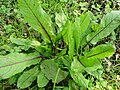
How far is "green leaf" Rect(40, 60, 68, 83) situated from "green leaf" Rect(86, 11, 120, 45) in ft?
1.20

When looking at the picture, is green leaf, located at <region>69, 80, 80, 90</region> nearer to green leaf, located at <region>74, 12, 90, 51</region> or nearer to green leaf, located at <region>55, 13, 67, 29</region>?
green leaf, located at <region>74, 12, 90, 51</region>

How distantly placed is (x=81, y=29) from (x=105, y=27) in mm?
215

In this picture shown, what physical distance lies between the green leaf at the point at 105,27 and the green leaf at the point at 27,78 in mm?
535

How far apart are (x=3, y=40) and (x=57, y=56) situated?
0.61 metres

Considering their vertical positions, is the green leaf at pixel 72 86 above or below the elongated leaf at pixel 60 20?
below

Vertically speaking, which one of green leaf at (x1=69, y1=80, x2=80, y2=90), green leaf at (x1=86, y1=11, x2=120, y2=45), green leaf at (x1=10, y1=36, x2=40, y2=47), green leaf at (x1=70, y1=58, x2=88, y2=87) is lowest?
green leaf at (x1=69, y1=80, x2=80, y2=90)

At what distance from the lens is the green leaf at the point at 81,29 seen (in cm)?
219

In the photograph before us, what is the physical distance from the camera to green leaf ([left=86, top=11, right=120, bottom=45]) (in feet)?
7.74

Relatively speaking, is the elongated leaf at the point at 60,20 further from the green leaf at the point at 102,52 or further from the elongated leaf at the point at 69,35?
the green leaf at the point at 102,52

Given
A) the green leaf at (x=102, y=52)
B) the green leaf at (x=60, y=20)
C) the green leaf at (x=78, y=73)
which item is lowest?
the green leaf at (x=78, y=73)

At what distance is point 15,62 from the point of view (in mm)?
2260

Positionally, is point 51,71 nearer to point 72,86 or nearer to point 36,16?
point 72,86

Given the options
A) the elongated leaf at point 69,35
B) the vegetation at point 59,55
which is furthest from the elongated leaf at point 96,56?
the elongated leaf at point 69,35

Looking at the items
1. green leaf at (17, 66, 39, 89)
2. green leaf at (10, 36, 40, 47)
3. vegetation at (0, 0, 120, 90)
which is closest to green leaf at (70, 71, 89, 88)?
vegetation at (0, 0, 120, 90)
